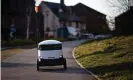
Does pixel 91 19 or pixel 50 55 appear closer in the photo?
pixel 50 55

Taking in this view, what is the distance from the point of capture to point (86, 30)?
126500mm

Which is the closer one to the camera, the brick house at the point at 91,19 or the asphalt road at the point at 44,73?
the asphalt road at the point at 44,73

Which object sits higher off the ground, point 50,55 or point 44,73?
point 50,55

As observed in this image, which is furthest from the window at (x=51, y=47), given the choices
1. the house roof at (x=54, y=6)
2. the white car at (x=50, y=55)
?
the house roof at (x=54, y=6)

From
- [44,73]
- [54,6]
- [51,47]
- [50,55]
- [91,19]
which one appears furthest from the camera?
[54,6]

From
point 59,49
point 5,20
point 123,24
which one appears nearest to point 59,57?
point 59,49

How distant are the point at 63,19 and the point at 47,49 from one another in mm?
92982

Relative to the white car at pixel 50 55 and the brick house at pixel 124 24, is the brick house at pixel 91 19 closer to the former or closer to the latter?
the brick house at pixel 124 24

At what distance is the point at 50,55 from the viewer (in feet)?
92.3

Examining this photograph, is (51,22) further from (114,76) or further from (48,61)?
(114,76)

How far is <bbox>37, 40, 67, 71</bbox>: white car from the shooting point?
27781 millimetres

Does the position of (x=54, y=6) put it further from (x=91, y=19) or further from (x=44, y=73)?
(x=44, y=73)

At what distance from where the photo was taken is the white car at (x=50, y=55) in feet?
91.1

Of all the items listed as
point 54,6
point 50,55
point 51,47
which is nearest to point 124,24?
point 51,47
